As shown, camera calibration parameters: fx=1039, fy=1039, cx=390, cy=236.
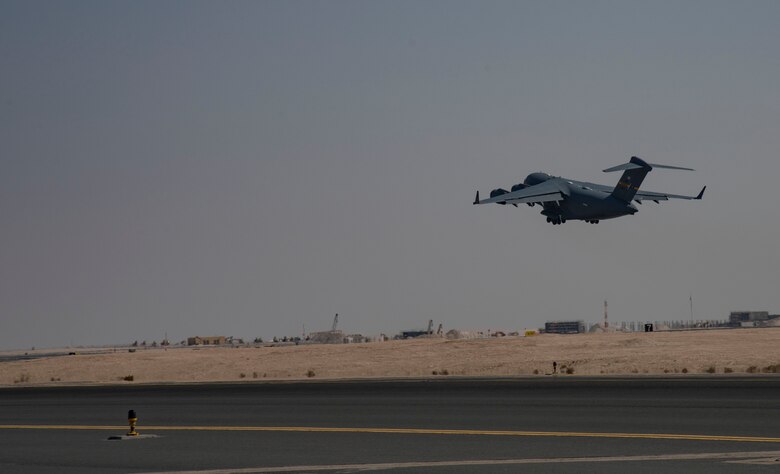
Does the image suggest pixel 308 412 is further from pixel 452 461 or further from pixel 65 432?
pixel 452 461

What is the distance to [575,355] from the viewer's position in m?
69.8

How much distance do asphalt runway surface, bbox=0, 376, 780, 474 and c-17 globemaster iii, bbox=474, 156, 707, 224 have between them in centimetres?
5832

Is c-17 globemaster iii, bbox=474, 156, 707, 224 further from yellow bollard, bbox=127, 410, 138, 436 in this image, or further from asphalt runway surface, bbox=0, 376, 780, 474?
yellow bollard, bbox=127, 410, 138, 436

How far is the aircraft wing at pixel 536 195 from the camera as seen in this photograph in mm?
98375

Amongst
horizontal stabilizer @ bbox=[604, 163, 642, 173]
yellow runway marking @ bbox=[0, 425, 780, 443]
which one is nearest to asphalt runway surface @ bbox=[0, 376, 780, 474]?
yellow runway marking @ bbox=[0, 425, 780, 443]

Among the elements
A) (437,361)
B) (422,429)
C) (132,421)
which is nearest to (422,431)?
(422,429)

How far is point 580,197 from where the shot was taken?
98250mm

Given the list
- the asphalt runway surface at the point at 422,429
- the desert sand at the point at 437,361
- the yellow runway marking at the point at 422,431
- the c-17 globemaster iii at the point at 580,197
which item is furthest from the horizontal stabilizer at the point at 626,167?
the yellow runway marking at the point at 422,431

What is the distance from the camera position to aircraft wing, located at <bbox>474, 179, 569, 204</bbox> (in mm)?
98375

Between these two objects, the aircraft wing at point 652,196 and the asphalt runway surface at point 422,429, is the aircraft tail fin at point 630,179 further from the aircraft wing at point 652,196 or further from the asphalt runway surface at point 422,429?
the asphalt runway surface at point 422,429

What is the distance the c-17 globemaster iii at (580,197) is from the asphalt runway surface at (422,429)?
58323mm

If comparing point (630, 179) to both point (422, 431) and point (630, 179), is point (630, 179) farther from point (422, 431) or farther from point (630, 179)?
point (422, 431)

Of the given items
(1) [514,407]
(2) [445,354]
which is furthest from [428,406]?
(2) [445,354]

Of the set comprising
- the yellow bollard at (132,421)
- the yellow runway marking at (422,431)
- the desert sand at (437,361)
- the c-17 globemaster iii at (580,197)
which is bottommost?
the yellow runway marking at (422,431)
